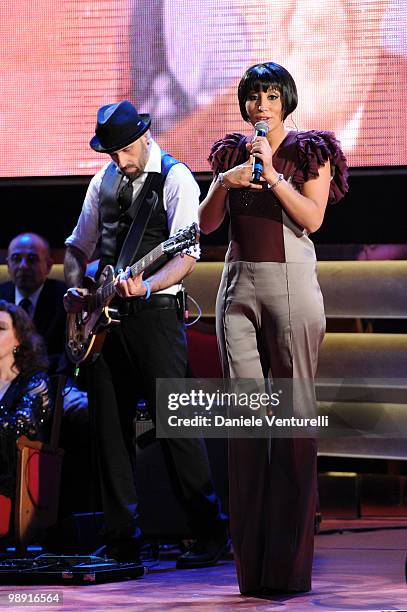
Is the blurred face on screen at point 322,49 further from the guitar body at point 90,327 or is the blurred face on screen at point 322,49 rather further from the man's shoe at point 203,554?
the man's shoe at point 203,554

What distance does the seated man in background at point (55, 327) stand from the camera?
14.3 ft

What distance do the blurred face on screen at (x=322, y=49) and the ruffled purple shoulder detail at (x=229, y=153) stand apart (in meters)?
1.46

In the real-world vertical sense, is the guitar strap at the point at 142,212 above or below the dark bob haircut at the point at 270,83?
below

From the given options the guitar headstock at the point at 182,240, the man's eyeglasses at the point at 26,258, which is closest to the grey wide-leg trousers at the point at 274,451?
the guitar headstock at the point at 182,240

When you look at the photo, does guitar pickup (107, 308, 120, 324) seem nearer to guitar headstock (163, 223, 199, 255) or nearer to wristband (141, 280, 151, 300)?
wristband (141, 280, 151, 300)

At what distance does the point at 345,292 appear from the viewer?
18.3 feet

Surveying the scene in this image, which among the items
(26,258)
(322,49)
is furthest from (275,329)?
(26,258)

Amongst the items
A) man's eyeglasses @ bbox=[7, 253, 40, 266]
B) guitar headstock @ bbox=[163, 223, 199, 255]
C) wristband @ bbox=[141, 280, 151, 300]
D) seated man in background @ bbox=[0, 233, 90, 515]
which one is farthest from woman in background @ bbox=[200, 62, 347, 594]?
A: man's eyeglasses @ bbox=[7, 253, 40, 266]

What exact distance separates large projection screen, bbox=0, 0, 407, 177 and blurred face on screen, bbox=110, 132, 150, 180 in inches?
31.8

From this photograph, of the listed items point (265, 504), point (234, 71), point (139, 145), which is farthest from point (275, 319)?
point (234, 71)

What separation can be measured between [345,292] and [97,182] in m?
2.08

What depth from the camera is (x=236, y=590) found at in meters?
3.11

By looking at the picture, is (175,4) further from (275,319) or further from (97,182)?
(275,319)

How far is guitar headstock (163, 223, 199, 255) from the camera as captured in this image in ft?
11.5
